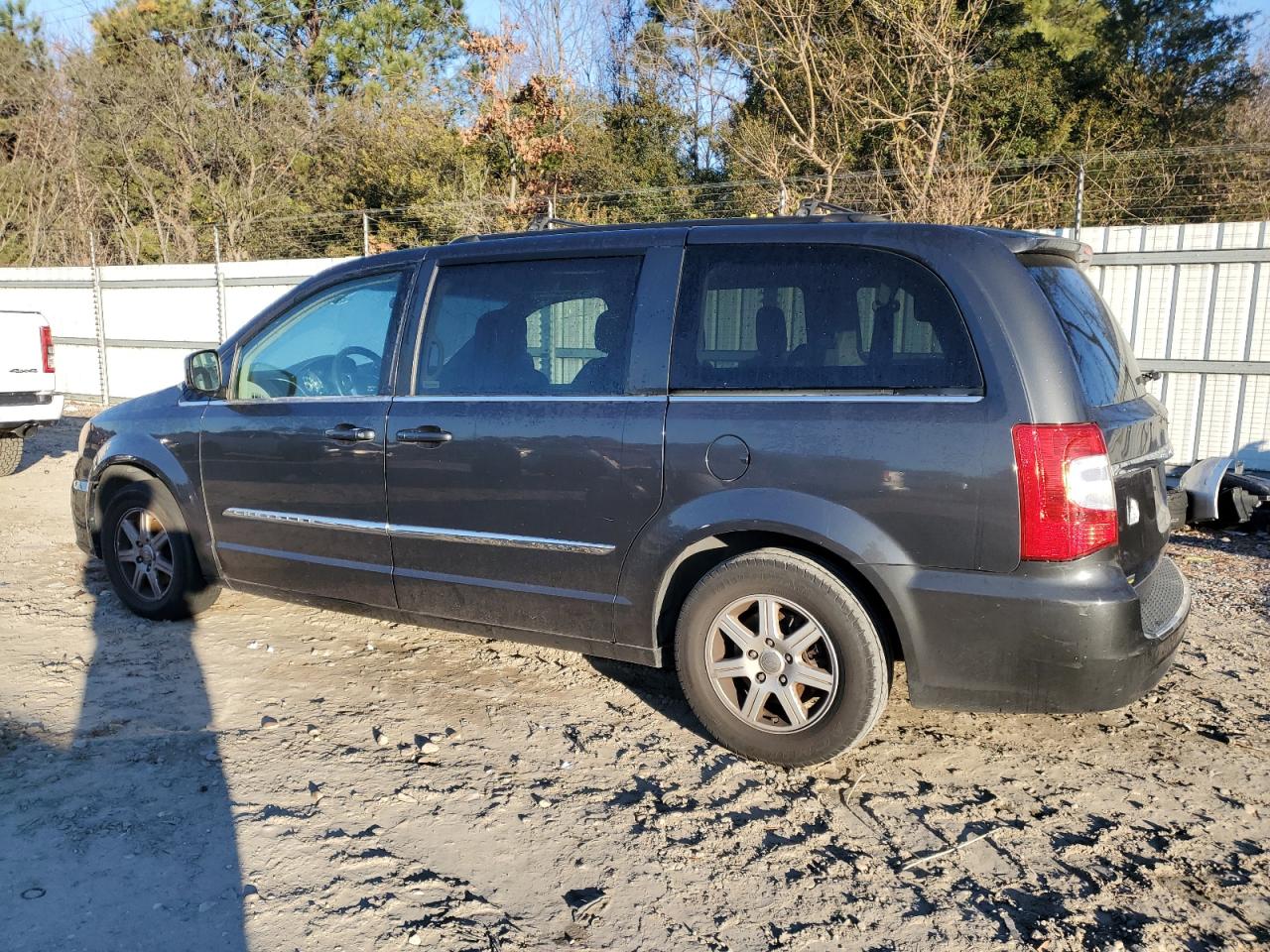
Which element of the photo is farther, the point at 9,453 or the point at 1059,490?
the point at 9,453

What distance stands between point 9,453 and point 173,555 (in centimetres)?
531

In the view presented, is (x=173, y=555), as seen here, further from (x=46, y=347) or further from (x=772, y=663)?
(x=46, y=347)

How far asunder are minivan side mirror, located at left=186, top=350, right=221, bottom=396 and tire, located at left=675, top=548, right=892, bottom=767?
2.68 m

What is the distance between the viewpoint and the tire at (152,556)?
15.8 ft

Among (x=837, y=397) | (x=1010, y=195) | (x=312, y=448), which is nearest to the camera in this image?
(x=837, y=397)

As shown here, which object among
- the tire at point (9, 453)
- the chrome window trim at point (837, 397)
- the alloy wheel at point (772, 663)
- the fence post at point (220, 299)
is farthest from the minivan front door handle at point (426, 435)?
the fence post at point (220, 299)

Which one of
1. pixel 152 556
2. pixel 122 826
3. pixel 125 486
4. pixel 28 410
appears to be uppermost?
pixel 28 410

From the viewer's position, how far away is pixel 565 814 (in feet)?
10.2

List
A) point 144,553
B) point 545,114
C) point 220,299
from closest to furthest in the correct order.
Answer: point 144,553 → point 220,299 → point 545,114

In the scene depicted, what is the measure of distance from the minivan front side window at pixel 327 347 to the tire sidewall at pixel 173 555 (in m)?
0.71

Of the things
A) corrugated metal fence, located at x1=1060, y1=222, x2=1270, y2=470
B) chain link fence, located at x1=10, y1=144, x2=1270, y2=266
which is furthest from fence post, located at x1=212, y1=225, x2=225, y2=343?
corrugated metal fence, located at x1=1060, y1=222, x2=1270, y2=470

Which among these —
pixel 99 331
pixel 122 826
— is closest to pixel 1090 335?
pixel 122 826

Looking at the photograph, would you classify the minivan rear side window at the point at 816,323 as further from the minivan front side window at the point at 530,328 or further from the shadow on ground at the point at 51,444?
the shadow on ground at the point at 51,444

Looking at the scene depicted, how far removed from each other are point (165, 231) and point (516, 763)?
23502mm
